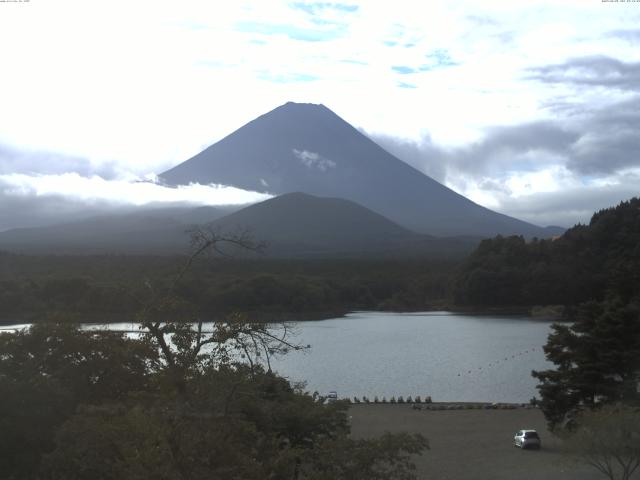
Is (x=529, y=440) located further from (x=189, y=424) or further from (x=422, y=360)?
(x=422, y=360)

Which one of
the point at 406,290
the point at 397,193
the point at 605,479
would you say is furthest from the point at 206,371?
the point at 397,193

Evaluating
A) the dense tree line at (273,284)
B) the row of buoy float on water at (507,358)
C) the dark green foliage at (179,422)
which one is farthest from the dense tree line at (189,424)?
the row of buoy float on water at (507,358)

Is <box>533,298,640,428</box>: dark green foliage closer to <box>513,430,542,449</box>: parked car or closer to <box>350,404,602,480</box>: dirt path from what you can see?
<box>513,430,542,449</box>: parked car

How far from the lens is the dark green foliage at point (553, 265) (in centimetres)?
4619

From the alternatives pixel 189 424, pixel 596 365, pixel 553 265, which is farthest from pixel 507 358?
pixel 553 265

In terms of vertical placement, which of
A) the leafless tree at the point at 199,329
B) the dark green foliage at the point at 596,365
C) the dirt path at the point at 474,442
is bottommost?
the dirt path at the point at 474,442

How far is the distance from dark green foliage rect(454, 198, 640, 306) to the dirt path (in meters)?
30.4

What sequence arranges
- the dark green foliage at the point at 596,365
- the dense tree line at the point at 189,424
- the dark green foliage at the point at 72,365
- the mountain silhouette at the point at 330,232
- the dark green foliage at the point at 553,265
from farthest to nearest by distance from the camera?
the mountain silhouette at the point at 330,232
the dark green foliage at the point at 553,265
the dark green foliage at the point at 596,365
the dark green foliage at the point at 72,365
the dense tree line at the point at 189,424

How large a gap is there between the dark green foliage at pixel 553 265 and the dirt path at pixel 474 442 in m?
30.4

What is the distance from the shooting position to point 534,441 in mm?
12727

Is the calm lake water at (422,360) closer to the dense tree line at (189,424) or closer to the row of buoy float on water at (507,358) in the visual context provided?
the row of buoy float on water at (507,358)

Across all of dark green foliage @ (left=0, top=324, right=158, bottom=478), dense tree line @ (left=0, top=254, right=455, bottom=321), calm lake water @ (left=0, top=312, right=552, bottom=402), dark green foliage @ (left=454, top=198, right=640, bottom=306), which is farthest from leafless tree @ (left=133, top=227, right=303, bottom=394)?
dark green foliage @ (left=454, top=198, right=640, bottom=306)

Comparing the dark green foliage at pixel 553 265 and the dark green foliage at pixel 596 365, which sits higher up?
the dark green foliage at pixel 553 265

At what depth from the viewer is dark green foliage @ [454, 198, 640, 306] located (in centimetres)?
4619
